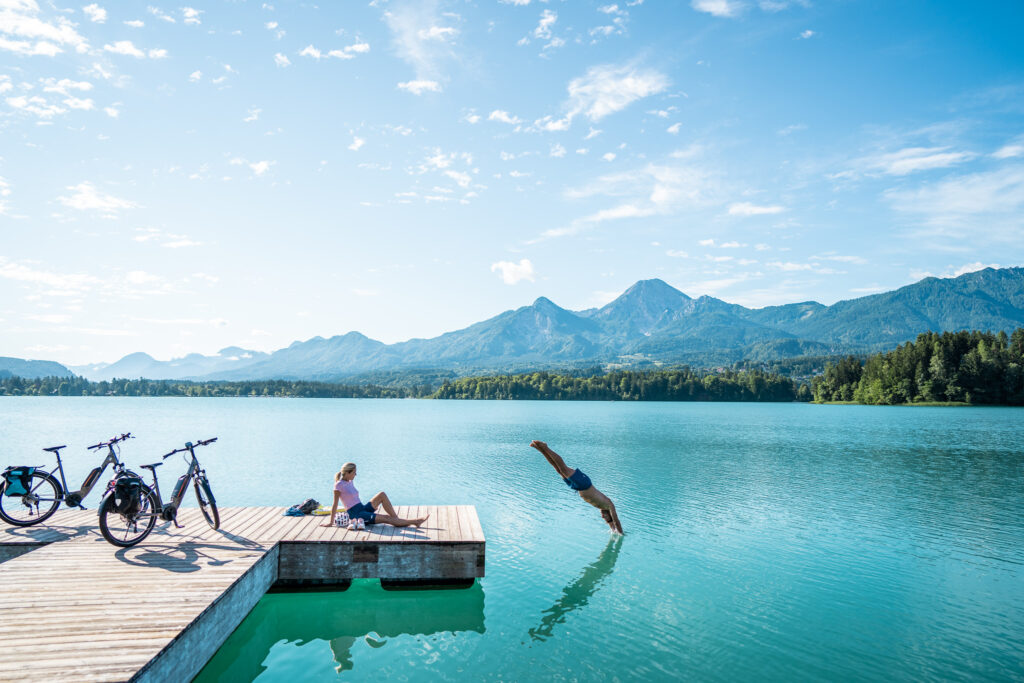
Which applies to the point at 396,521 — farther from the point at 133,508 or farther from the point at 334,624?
the point at 133,508

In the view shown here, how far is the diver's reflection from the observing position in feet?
38.9

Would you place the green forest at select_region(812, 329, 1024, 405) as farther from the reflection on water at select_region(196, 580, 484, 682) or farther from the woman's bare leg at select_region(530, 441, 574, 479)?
the reflection on water at select_region(196, 580, 484, 682)

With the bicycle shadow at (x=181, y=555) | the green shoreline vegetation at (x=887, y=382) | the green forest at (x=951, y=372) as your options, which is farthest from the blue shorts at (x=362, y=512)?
the green shoreline vegetation at (x=887, y=382)

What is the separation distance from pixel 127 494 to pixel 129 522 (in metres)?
0.64

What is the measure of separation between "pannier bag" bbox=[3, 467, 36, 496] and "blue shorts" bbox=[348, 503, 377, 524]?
770 centimetres

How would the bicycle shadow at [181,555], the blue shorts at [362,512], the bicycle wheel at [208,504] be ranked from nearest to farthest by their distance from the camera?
1. the bicycle shadow at [181,555]
2. the bicycle wheel at [208,504]
3. the blue shorts at [362,512]

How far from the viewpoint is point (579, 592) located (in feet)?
45.8

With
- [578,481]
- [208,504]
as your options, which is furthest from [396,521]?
[578,481]

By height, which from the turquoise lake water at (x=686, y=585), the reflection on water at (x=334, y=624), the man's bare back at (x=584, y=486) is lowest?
the turquoise lake water at (x=686, y=585)

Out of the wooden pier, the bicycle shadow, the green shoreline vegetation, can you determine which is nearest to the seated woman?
the wooden pier

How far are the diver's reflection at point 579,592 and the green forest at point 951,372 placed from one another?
134415mm

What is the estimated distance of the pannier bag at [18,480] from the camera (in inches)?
538

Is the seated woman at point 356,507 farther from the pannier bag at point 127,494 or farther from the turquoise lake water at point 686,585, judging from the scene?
the pannier bag at point 127,494

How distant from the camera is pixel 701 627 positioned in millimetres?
11883
